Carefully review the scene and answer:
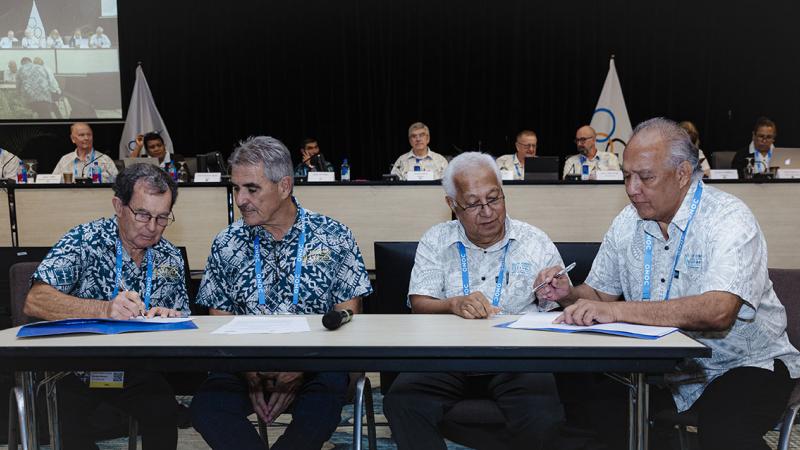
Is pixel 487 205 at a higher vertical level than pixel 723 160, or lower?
lower

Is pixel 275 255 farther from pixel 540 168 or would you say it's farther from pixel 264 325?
pixel 540 168

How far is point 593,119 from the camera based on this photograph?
8992 mm

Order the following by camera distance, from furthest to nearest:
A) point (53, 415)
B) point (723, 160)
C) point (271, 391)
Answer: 1. point (723, 160)
2. point (271, 391)
3. point (53, 415)

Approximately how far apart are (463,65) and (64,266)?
25.5ft

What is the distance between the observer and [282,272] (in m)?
2.45

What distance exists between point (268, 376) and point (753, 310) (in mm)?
1390

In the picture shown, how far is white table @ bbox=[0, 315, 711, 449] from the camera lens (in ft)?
5.21

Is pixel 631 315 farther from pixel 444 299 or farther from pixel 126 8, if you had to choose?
pixel 126 8

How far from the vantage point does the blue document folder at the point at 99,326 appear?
5.92 ft

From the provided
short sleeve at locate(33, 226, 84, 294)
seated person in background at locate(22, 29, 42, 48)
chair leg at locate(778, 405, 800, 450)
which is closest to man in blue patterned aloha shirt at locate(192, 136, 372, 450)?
short sleeve at locate(33, 226, 84, 294)

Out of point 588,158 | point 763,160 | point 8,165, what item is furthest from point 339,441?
point 8,165

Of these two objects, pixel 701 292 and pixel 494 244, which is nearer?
pixel 701 292

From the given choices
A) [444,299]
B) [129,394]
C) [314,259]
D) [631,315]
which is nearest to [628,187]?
[631,315]

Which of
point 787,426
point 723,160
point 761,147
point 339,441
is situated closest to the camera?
point 787,426
